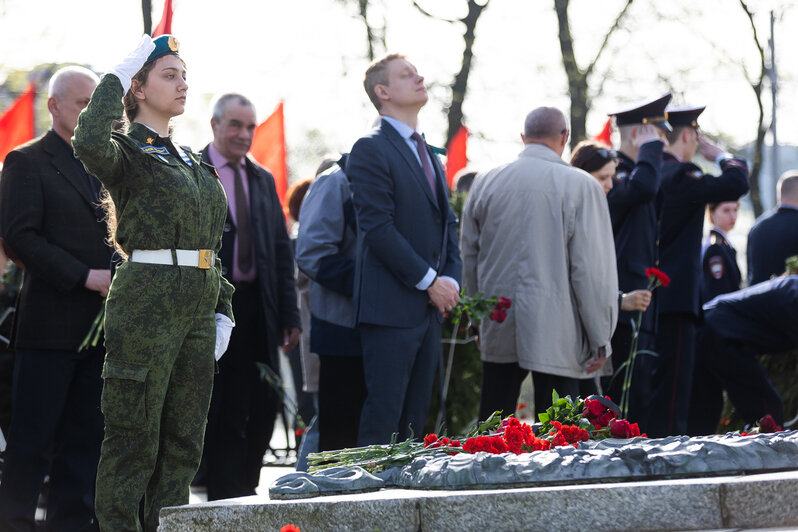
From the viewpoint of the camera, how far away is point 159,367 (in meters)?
4.32

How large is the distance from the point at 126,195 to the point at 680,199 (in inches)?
168

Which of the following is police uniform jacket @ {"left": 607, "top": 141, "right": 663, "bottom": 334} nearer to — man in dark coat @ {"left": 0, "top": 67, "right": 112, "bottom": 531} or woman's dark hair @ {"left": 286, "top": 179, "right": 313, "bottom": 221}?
woman's dark hair @ {"left": 286, "top": 179, "right": 313, "bottom": 221}

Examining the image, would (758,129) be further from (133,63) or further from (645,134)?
(133,63)

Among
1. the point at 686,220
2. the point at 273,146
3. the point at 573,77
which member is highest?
the point at 573,77

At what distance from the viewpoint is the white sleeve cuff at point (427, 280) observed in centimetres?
582

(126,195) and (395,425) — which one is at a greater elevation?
(126,195)

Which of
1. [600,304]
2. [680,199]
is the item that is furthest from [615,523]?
[680,199]

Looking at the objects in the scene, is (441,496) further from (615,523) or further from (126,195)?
(126,195)

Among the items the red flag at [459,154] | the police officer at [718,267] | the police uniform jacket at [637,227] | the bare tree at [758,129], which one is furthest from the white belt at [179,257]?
the bare tree at [758,129]

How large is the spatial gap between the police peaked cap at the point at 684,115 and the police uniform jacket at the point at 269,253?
106 inches

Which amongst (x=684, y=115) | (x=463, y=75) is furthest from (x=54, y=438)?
(x=463, y=75)

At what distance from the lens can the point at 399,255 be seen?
5.78 meters

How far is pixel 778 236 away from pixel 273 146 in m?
4.90

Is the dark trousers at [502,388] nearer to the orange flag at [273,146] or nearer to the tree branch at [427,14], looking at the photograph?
the orange flag at [273,146]
